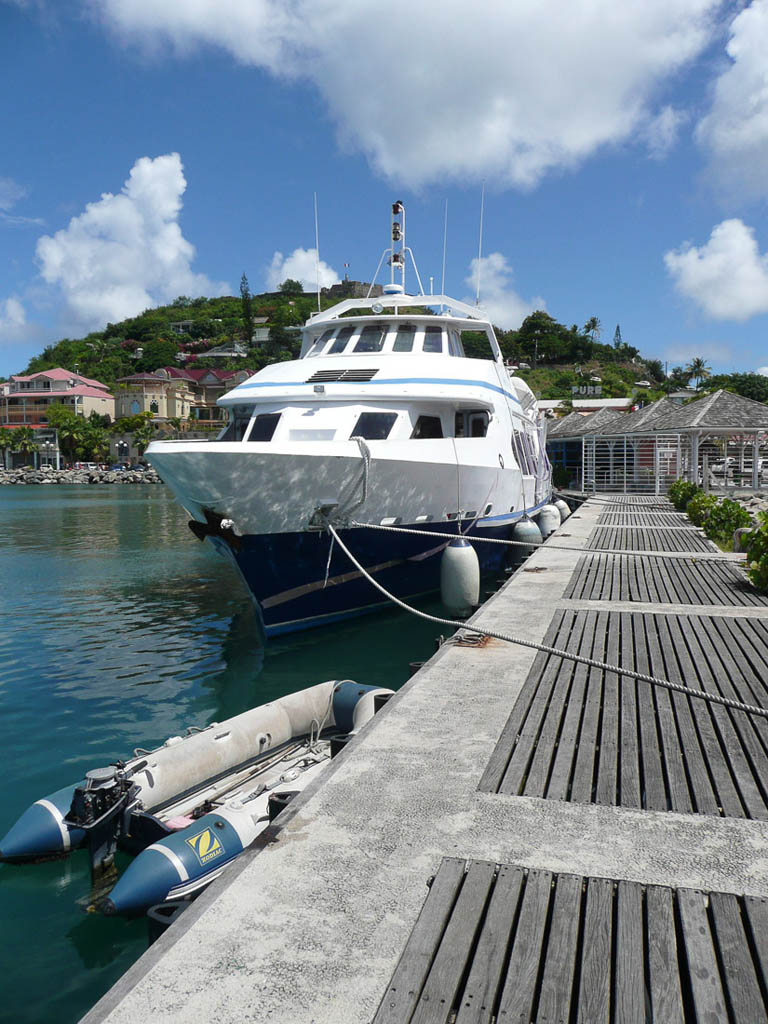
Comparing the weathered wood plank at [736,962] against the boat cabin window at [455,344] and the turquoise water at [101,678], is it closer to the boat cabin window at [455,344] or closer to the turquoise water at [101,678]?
the turquoise water at [101,678]

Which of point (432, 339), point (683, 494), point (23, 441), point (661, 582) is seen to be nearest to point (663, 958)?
point (661, 582)

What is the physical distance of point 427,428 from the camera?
14.0 meters

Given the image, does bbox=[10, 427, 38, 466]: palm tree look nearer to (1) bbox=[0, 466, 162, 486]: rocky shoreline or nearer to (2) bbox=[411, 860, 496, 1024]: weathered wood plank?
(1) bbox=[0, 466, 162, 486]: rocky shoreline

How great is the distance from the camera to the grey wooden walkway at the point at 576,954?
2.60 m

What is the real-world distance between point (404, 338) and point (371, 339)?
2.21ft

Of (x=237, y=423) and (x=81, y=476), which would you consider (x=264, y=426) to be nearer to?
(x=237, y=423)

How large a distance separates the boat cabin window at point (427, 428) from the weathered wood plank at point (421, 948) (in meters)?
10.6

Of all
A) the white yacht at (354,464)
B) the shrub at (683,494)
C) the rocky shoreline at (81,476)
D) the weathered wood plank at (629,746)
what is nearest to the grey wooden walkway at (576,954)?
the weathered wood plank at (629,746)

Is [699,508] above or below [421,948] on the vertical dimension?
above

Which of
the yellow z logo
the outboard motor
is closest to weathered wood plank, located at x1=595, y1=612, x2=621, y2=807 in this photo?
the yellow z logo

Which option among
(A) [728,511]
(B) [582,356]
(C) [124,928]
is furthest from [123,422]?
(C) [124,928]

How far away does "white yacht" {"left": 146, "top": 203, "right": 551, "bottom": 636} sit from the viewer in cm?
1098

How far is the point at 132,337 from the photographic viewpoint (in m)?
157

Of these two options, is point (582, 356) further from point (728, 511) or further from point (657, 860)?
point (657, 860)
